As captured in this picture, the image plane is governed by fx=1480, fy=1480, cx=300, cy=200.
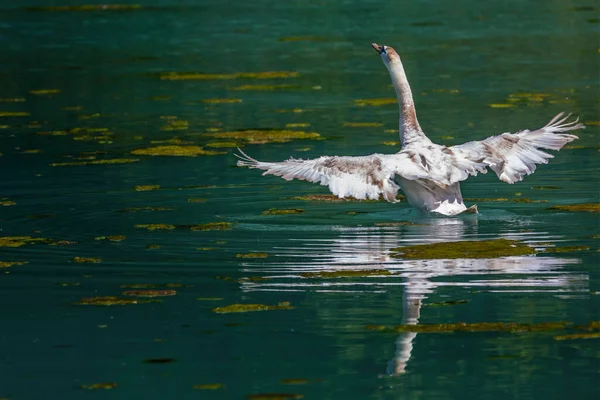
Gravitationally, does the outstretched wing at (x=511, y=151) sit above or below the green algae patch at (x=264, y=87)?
below

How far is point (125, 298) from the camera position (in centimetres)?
1230

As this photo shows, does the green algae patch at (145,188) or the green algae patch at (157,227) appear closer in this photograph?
the green algae patch at (157,227)

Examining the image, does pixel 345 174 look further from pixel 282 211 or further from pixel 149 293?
pixel 149 293

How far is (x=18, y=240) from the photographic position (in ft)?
50.2

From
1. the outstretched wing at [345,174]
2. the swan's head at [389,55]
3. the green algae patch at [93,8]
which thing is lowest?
the outstretched wing at [345,174]

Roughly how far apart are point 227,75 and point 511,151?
57.6 ft

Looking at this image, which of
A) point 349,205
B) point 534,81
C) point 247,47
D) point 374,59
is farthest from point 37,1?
point 349,205

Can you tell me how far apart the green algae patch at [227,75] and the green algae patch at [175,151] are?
34.1ft

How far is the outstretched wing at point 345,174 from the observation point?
15.5 meters

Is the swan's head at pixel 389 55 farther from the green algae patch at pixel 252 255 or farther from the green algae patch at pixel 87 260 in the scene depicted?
the green algae patch at pixel 87 260

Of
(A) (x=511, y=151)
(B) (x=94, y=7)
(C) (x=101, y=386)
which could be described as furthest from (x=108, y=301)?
(B) (x=94, y=7)

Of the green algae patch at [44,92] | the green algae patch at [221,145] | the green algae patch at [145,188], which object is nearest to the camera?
the green algae patch at [145,188]

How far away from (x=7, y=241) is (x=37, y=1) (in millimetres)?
42943

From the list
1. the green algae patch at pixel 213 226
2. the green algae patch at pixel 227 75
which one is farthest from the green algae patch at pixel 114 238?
the green algae patch at pixel 227 75
